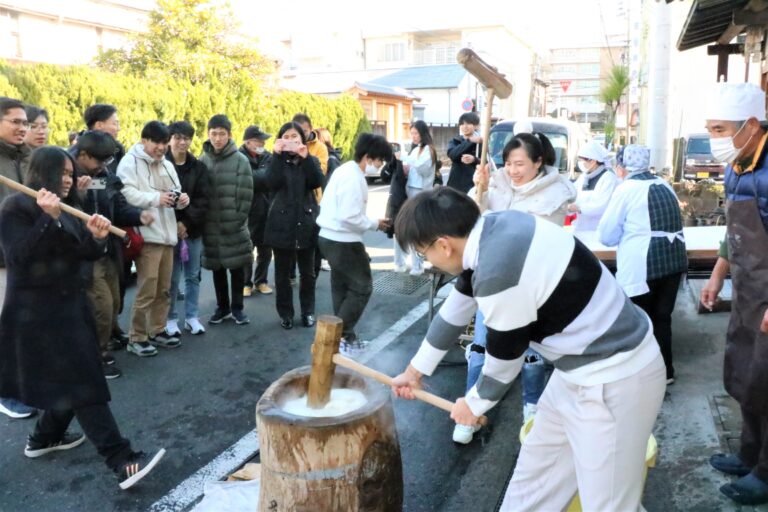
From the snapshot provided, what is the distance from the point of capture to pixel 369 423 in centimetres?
252

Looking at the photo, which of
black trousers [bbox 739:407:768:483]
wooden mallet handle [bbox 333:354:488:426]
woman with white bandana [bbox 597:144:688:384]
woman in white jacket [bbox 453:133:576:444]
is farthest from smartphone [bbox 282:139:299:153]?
black trousers [bbox 739:407:768:483]

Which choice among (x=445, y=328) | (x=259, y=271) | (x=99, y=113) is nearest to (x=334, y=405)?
(x=445, y=328)

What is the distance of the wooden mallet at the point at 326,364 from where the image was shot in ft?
8.87

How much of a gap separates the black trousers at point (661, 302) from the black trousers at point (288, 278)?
9.90 feet

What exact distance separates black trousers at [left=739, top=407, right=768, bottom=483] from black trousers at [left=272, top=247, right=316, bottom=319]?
3.88 meters

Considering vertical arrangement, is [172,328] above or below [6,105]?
below

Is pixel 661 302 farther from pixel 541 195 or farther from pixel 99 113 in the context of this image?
pixel 99 113

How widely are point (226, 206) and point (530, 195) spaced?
10.2 ft

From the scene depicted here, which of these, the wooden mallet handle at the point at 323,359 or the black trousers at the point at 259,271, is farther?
the black trousers at the point at 259,271

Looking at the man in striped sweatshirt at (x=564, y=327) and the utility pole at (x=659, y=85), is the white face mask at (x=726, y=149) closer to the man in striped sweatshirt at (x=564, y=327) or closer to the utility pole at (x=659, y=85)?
the man in striped sweatshirt at (x=564, y=327)

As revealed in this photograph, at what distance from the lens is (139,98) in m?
13.5

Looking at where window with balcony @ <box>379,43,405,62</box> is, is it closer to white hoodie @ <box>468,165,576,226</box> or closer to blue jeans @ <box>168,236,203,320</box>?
blue jeans @ <box>168,236,203,320</box>

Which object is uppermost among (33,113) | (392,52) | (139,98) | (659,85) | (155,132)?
(392,52)

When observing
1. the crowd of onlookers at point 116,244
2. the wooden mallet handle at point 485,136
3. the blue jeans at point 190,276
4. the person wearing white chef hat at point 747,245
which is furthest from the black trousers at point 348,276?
the person wearing white chef hat at point 747,245
